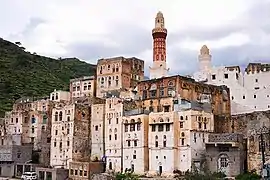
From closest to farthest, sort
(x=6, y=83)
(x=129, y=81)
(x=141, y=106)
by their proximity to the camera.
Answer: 1. (x=141, y=106)
2. (x=129, y=81)
3. (x=6, y=83)

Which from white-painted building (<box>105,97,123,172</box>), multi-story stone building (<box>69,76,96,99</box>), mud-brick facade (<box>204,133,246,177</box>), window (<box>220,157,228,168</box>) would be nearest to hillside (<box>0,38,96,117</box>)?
multi-story stone building (<box>69,76,96,99</box>)

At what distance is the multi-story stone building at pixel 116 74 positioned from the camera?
80.4 meters

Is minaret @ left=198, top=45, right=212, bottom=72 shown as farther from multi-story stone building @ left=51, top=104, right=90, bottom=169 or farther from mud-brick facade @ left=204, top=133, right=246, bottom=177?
mud-brick facade @ left=204, top=133, right=246, bottom=177

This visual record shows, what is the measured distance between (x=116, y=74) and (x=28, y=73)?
184ft

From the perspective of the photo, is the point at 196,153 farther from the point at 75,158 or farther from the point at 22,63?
the point at 22,63

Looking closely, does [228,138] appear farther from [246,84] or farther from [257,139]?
[246,84]

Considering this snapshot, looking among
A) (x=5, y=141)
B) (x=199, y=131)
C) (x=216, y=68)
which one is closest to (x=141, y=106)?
(x=199, y=131)

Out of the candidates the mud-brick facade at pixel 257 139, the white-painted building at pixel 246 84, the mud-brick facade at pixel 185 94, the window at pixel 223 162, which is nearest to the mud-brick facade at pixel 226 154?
the window at pixel 223 162

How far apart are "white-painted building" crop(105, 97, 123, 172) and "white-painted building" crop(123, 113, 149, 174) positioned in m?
0.90

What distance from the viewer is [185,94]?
68.1m

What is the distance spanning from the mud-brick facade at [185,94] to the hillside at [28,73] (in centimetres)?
3562

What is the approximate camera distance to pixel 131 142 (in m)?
64.8

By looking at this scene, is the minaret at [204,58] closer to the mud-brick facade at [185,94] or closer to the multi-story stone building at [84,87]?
the mud-brick facade at [185,94]

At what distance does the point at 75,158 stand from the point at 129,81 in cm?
1768
